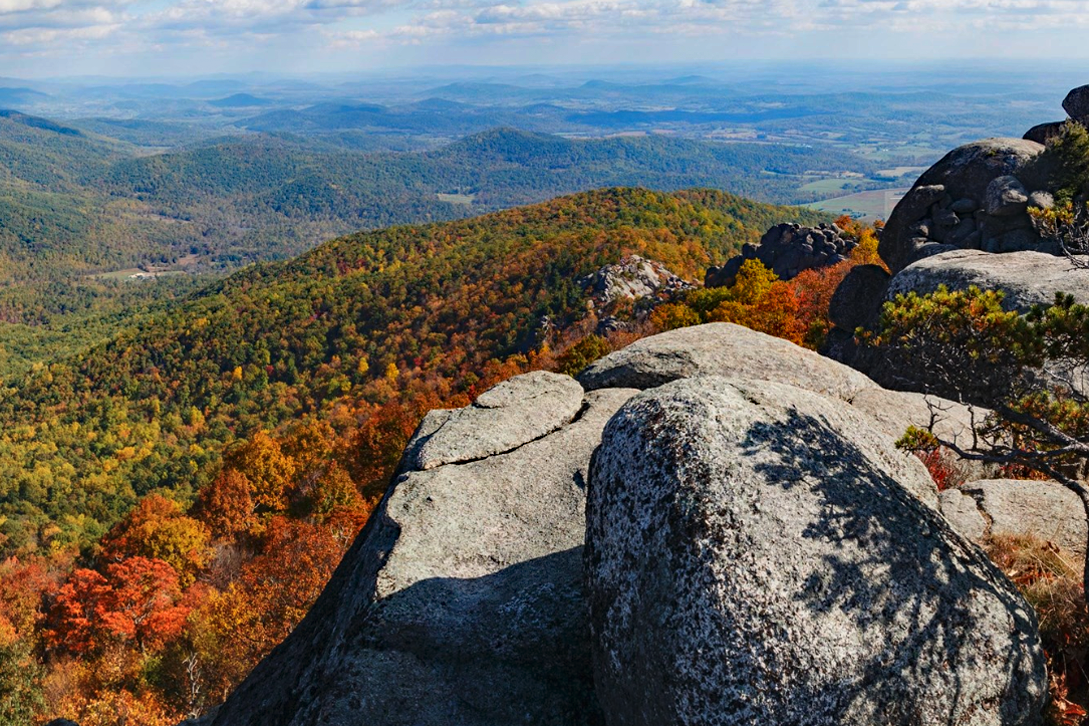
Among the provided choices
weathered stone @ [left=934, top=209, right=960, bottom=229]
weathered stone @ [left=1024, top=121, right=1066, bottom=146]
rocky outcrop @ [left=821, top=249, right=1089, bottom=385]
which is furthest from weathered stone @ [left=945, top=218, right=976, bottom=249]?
weathered stone @ [left=1024, top=121, right=1066, bottom=146]

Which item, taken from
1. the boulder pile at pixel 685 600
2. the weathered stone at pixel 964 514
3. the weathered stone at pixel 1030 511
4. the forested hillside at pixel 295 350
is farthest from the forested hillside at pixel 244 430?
the weathered stone at pixel 1030 511

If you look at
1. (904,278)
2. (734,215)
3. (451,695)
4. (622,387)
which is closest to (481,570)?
(451,695)

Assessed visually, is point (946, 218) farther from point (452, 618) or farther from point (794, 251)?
point (452, 618)

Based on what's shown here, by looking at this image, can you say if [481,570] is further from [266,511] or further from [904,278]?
[266,511]

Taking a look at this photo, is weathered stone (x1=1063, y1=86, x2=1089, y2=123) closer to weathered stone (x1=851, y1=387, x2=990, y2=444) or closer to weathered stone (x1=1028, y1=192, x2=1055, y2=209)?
weathered stone (x1=1028, y1=192, x2=1055, y2=209)

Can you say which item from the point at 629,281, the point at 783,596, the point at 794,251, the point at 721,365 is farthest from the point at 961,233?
the point at 629,281

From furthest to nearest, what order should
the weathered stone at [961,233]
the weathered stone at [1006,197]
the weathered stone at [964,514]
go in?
1. the weathered stone at [961,233]
2. the weathered stone at [1006,197]
3. the weathered stone at [964,514]

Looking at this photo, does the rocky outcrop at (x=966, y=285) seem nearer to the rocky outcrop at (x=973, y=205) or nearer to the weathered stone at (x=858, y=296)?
the weathered stone at (x=858, y=296)
